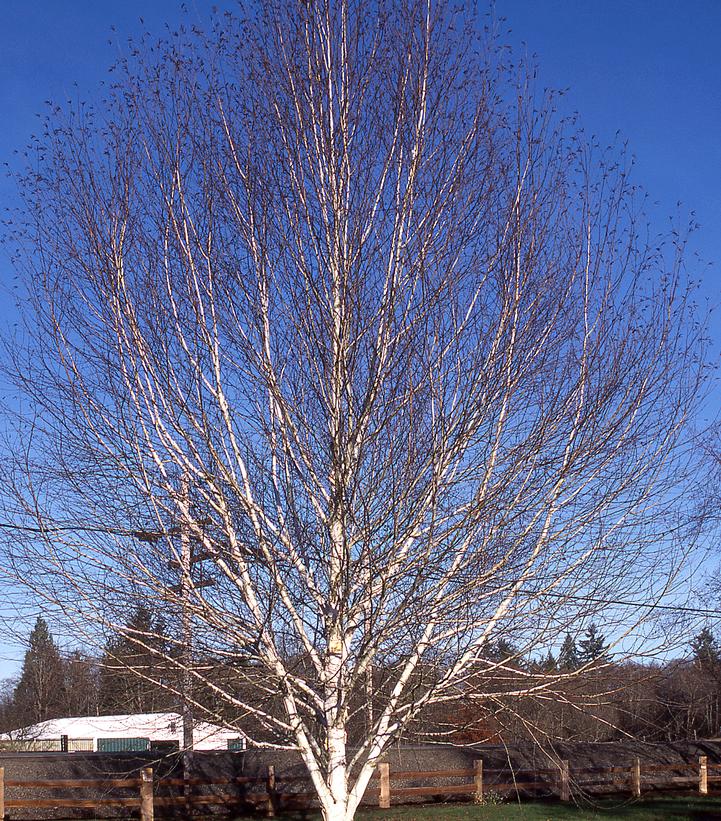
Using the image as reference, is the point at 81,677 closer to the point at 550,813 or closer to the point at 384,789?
the point at 384,789

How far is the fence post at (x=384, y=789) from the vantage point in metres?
17.3

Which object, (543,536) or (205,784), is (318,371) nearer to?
(543,536)

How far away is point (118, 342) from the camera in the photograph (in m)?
5.95

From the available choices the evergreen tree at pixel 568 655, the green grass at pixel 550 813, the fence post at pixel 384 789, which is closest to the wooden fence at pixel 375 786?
the fence post at pixel 384 789

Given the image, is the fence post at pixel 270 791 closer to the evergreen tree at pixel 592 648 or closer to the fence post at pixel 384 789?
the fence post at pixel 384 789

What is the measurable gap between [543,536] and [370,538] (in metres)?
1.19

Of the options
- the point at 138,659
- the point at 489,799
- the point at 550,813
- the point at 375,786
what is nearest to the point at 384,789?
Result: the point at 375,786

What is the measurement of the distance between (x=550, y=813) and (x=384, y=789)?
3.10 metres

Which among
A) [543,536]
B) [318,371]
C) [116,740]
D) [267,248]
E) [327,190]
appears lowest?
[116,740]

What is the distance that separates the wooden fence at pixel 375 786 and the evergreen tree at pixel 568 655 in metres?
6.79

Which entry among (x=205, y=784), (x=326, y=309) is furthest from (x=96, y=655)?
(x=205, y=784)

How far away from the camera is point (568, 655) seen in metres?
6.26

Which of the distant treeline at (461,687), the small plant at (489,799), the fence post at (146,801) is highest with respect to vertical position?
the distant treeline at (461,687)

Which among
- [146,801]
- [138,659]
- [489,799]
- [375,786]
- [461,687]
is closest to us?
[138,659]
